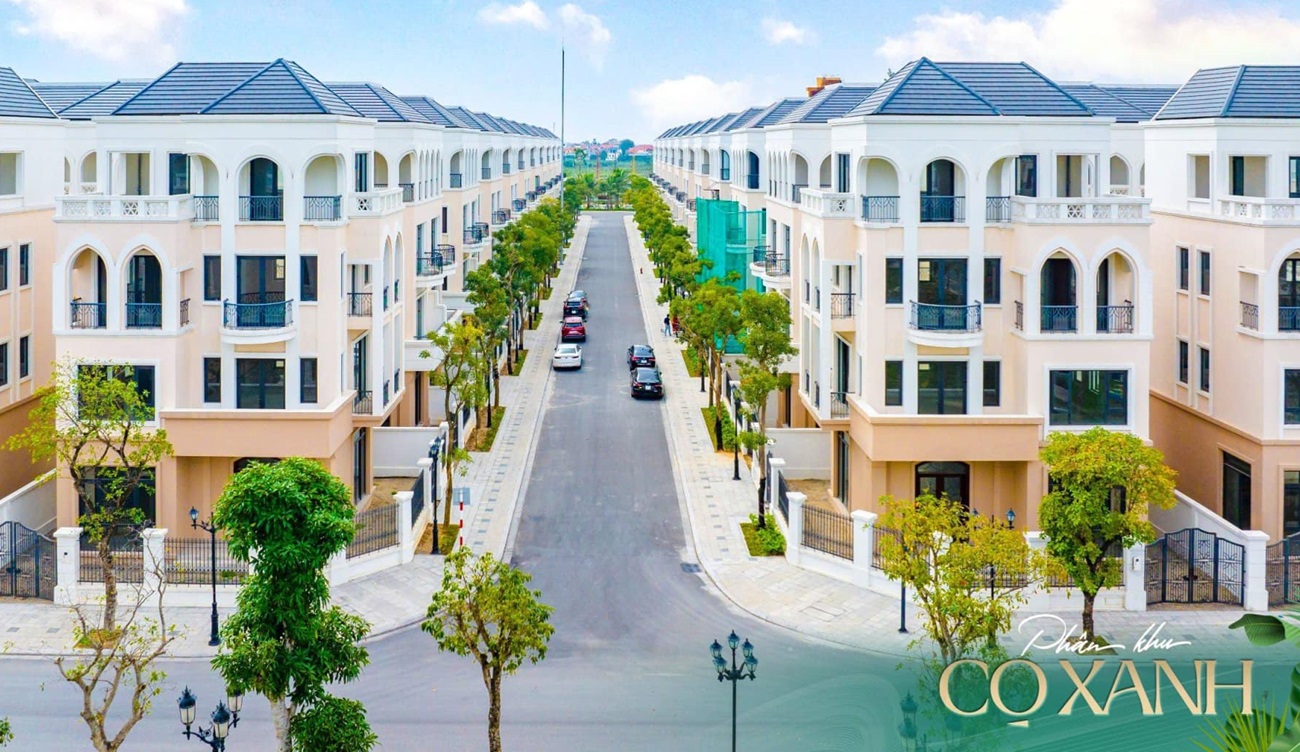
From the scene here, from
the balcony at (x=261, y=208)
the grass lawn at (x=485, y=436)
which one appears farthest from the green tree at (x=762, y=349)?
the balcony at (x=261, y=208)

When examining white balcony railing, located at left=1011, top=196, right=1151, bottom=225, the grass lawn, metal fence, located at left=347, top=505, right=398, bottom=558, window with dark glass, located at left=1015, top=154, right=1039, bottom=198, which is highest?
window with dark glass, located at left=1015, top=154, right=1039, bottom=198

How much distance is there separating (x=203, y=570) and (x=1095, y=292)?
21410 millimetres

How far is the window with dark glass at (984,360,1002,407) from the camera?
3173cm

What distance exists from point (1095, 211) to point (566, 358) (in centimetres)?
2976

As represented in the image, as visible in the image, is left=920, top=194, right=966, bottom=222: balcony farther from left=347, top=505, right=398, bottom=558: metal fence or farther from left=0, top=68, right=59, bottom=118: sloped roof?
left=0, top=68, right=59, bottom=118: sloped roof

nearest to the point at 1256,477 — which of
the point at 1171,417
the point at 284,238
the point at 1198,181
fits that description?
the point at 1171,417

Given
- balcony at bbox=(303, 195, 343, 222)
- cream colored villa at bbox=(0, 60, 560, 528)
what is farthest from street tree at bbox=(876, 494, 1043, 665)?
balcony at bbox=(303, 195, 343, 222)

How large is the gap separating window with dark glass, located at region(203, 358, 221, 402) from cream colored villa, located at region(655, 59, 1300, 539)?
15.7 m

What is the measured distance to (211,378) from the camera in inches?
1252

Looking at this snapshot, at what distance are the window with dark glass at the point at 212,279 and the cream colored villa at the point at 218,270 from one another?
1.3 inches

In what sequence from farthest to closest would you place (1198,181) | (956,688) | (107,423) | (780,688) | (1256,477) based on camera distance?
(1198,181)
(1256,477)
(107,423)
(780,688)
(956,688)

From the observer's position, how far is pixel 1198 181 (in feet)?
109

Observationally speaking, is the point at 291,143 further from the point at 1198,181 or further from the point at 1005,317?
the point at 1198,181

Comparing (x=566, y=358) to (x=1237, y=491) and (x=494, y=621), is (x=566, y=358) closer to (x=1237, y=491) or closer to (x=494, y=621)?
(x=1237, y=491)
